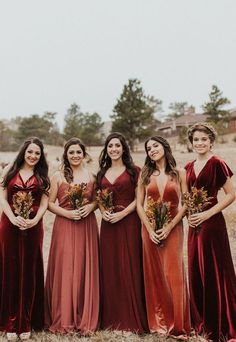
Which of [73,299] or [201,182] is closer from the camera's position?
[201,182]

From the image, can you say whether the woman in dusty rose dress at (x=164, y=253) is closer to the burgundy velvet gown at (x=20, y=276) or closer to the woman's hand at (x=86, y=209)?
the woman's hand at (x=86, y=209)

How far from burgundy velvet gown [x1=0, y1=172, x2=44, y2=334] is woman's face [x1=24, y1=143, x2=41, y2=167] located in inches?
11.7

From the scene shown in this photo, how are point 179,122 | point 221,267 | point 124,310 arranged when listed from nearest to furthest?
point 221,267, point 124,310, point 179,122

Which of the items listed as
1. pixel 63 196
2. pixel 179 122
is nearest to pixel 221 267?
pixel 63 196

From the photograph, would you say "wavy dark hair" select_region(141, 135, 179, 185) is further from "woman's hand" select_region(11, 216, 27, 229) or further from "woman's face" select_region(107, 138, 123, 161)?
"woman's hand" select_region(11, 216, 27, 229)

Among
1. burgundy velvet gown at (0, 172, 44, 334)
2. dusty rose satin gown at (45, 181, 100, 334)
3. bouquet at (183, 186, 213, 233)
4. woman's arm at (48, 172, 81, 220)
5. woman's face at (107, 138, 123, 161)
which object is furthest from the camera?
woman's face at (107, 138, 123, 161)

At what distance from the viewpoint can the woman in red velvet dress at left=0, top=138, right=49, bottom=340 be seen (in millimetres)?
5391

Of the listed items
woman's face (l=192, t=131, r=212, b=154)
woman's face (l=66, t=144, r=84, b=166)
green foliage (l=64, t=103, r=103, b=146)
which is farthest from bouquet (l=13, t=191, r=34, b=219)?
green foliage (l=64, t=103, r=103, b=146)

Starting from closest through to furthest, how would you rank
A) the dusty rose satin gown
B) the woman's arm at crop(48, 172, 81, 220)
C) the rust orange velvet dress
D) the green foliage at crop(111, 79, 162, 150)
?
the rust orange velvet dress < the dusty rose satin gown < the woman's arm at crop(48, 172, 81, 220) < the green foliage at crop(111, 79, 162, 150)

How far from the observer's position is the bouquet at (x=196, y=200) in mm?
5066

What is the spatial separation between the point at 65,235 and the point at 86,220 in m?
0.37

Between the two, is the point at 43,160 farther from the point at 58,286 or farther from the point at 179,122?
the point at 179,122

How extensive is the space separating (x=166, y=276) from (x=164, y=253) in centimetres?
31

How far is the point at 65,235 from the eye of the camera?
577 cm
